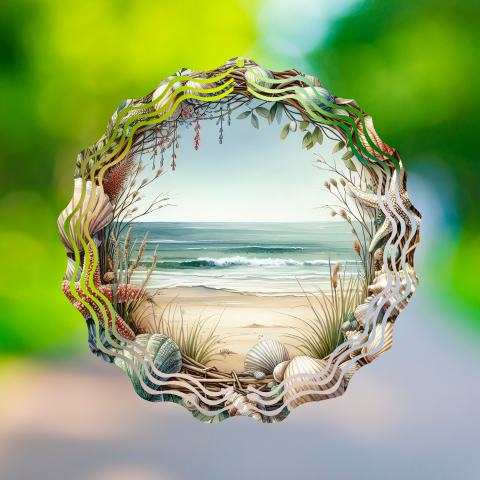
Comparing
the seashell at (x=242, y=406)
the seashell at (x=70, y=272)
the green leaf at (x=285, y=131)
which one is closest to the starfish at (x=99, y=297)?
the seashell at (x=70, y=272)

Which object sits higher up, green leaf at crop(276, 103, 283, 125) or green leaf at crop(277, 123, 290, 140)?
green leaf at crop(276, 103, 283, 125)

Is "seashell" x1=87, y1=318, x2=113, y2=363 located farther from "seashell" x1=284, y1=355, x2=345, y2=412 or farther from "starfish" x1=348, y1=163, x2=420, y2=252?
"starfish" x1=348, y1=163, x2=420, y2=252

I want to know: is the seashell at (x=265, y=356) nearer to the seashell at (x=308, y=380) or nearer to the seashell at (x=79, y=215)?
the seashell at (x=308, y=380)

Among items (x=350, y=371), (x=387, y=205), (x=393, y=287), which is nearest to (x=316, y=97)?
(x=387, y=205)

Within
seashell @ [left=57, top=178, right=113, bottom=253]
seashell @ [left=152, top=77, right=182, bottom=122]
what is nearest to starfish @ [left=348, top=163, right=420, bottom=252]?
seashell @ [left=152, top=77, right=182, bottom=122]

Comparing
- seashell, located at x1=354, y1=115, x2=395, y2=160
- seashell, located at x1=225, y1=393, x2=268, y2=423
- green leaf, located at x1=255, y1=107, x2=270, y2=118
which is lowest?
seashell, located at x1=225, y1=393, x2=268, y2=423

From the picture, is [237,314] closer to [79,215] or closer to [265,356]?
[265,356]
